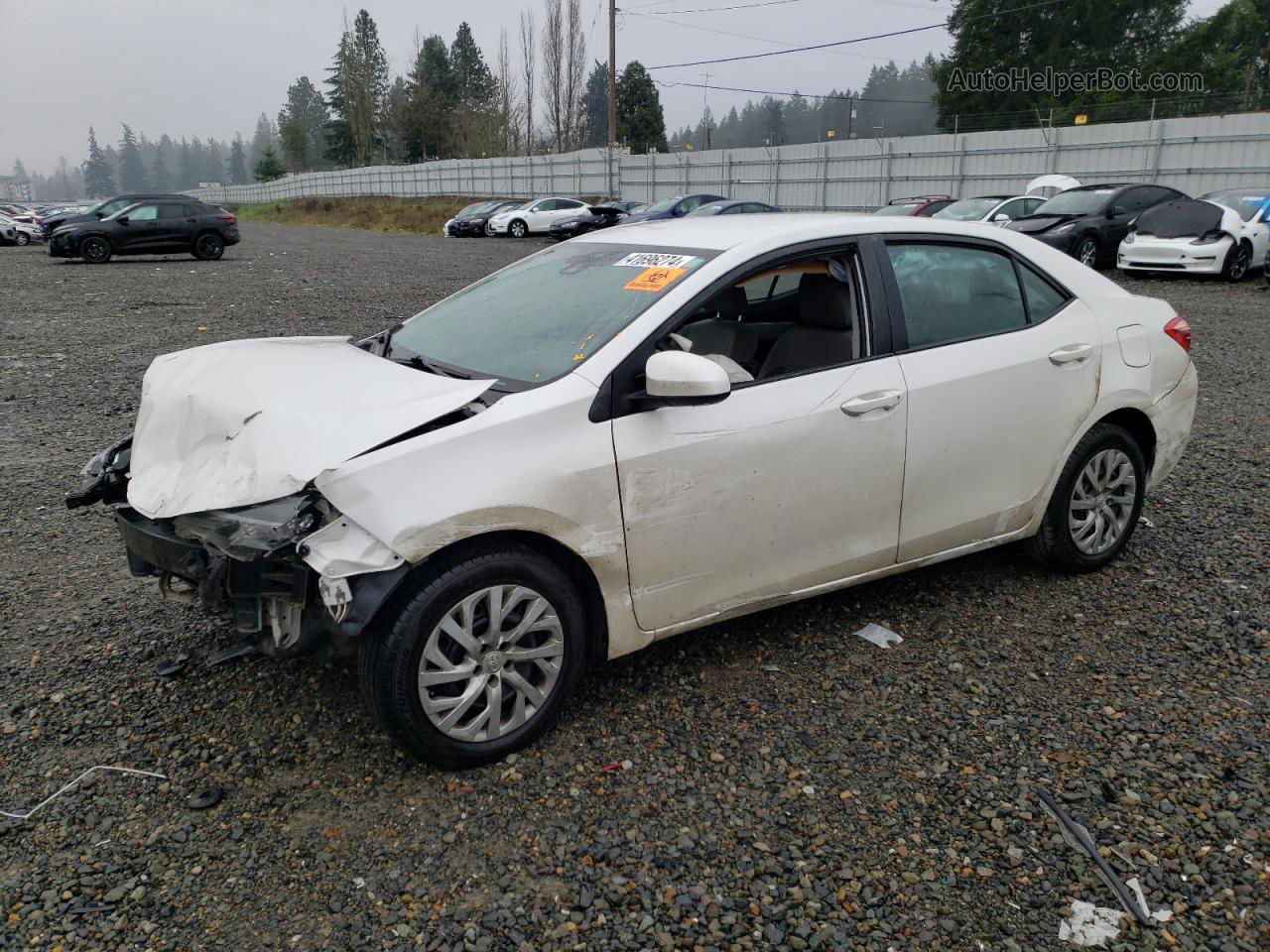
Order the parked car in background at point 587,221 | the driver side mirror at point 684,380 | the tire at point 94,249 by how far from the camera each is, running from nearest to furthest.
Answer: the driver side mirror at point 684,380
the tire at point 94,249
the parked car in background at point 587,221

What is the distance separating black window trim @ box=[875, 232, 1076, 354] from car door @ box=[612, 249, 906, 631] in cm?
10

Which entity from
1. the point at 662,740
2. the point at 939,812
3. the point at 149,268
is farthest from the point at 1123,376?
the point at 149,268

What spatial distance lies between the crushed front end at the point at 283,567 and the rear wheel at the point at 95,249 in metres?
22.5

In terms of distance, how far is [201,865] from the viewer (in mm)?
2689

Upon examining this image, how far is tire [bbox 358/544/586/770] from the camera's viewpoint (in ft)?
9.45

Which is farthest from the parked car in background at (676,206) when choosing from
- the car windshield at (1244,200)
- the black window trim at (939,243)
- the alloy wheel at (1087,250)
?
the black window trim at (939,243)

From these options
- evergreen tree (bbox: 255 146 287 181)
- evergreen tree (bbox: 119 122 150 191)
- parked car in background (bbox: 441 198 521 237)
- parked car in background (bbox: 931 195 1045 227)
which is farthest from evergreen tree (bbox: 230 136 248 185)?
parked car in background (bbox: 931 195 1045 227)

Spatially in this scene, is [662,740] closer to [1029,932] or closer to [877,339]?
[1029,932]

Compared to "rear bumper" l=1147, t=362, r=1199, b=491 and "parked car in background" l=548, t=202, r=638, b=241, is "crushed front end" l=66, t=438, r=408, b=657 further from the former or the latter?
"parked car in background" l=548, t=202, r=638, b=241

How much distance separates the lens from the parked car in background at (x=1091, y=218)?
57.3 ft

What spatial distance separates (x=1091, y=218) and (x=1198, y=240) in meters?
1.92

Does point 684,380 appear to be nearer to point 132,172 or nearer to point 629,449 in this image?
point 629,449

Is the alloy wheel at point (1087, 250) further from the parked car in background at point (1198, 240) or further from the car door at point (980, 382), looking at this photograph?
the car door at point (980, 382)

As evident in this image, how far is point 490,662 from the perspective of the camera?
120 inches
